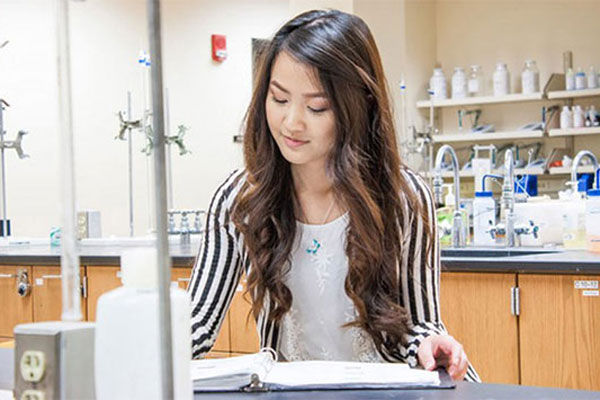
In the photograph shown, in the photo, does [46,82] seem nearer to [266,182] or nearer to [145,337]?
[266,182]

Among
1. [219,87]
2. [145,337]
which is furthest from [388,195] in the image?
[219,87]

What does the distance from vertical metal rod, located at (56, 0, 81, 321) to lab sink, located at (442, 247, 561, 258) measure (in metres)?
2.51

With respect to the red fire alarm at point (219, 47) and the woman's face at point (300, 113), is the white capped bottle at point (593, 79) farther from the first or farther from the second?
the woman's face at point (300, 113)

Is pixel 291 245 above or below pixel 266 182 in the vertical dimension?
below

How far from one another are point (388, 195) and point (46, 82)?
3932 mm

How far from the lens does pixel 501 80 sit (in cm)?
673

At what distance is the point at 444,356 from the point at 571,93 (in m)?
5.51

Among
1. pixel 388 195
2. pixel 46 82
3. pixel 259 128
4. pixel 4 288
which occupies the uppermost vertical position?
pixel 46 82

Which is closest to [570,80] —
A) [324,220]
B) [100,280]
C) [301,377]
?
[100,280]

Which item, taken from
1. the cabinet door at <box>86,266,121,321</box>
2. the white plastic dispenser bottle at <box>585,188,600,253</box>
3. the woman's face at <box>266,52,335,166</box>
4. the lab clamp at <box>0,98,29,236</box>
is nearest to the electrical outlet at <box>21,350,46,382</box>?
the woman's face at <box>266,52,335,166</box>

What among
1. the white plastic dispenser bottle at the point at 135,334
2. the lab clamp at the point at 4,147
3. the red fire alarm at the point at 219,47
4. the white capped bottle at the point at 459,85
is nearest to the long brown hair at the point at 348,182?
the white plastic dispenser bottle at the point at 135,334

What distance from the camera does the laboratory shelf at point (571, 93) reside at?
6.34 m

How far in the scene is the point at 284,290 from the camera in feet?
5.09

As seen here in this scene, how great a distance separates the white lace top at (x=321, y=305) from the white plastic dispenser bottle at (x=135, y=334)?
2.95 feet
